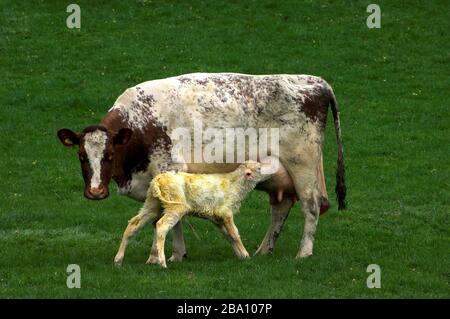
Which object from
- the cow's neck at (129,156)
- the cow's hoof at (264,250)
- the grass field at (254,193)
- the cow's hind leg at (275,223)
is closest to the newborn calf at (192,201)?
the grass field at (254,193)

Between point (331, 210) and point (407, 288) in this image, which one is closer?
point (407, 288)

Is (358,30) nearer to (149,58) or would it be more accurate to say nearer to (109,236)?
(149,58)

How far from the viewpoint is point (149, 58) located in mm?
33656

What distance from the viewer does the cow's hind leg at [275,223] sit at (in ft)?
56.7

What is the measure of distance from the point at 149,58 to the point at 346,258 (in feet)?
59.6

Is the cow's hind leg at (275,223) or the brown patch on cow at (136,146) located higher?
the brown patch on cow at (136,146)

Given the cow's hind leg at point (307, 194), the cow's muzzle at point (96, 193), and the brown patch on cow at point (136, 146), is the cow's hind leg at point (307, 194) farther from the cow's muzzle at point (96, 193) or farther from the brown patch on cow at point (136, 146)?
the cow's muzzle at point (96, 193)

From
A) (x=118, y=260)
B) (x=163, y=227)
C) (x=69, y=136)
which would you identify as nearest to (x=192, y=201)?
(x=163, y=227)

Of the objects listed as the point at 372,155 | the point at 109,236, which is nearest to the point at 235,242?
the point at 109,236

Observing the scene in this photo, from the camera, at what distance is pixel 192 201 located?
51.4ft

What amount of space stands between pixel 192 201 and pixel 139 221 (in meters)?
0.80

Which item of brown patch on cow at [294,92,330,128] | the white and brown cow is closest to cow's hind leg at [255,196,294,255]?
the white and brown cow

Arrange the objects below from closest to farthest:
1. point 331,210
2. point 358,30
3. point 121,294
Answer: point 121,294 → point 331,210 → point 358,30

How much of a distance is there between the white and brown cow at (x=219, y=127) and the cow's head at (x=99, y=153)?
1 centimetres
